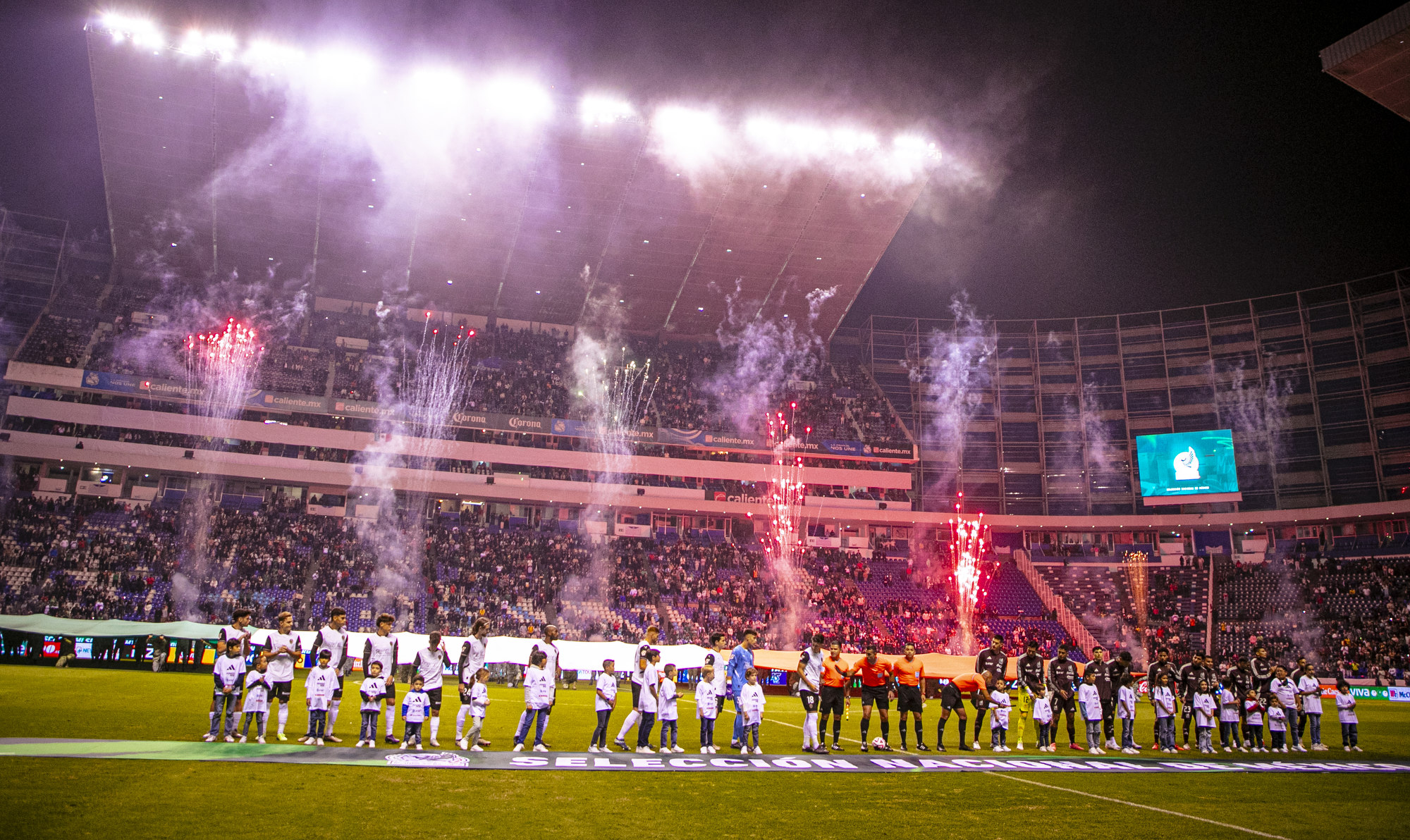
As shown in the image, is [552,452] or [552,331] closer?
[552,452]

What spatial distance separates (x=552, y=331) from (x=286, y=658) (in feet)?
155

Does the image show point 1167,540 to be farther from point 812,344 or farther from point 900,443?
point 812,344

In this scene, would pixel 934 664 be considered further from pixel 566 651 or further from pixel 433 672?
pixel 433 672

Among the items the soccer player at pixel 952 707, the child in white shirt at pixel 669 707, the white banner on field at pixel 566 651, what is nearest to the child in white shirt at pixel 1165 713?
the soccer player at pixel 952 707

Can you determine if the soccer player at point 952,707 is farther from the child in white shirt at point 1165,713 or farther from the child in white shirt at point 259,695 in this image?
the child in white shirt at point 259,695

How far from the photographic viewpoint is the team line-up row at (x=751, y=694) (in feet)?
42.8

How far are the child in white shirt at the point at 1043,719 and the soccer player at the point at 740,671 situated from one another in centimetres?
Result: 535

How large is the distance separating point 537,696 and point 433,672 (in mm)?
1744

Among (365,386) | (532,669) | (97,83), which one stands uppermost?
(97,83)

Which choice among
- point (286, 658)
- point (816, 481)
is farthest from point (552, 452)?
point (286, 658)

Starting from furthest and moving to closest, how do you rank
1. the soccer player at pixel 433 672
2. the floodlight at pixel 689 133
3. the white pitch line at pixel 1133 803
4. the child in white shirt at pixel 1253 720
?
the floodlight at pixel 689 133 → the child in white shirt at pixel 1253 720 → the soccer player at pixel 433 672 → the white pitch line at pixel 1133 803

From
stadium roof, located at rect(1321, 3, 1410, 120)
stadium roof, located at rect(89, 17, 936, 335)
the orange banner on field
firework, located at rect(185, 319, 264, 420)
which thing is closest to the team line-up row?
the orange banner on field

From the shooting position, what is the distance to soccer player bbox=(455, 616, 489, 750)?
1311cm

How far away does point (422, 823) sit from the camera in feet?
25.8
